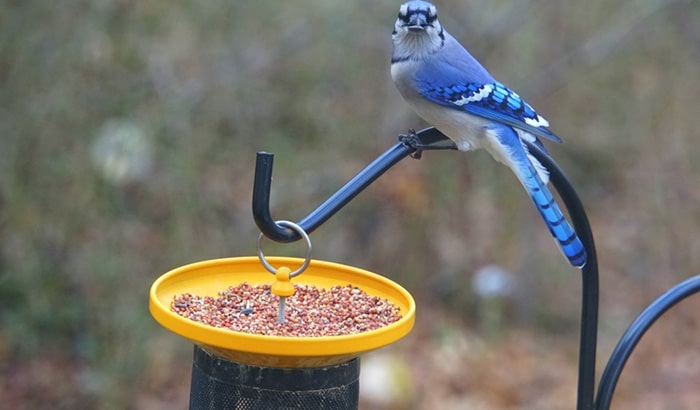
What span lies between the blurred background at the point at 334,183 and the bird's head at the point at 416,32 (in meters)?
1.99

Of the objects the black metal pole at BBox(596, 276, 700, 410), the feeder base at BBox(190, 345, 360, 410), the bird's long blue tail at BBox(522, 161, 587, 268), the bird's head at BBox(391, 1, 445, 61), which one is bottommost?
the feeder base at BBox(190, 345, 360, 410)

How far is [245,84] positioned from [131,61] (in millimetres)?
797

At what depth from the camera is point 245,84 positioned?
224 inches

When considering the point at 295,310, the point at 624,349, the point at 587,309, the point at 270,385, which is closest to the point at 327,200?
the point at 295,310

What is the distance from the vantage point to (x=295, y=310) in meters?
2.36

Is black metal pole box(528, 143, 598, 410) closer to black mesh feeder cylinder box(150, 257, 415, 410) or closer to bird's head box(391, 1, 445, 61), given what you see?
black mesh feeder cylinder box(150, 257, 415, 410)

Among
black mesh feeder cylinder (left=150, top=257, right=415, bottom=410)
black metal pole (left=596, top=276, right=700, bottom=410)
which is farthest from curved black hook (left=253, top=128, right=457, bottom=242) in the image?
black metal pole (left=596, top=276, right=700, bottom=410)

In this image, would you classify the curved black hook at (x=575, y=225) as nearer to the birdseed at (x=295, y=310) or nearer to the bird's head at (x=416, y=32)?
the birdseed at (x=295, y=310)

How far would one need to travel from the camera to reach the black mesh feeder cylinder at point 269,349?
193 centimetres

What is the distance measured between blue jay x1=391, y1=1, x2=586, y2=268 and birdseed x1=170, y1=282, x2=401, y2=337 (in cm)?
71

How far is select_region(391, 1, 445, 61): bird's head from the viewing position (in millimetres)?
3061

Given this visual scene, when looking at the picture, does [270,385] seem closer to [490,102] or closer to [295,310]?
[295,310]

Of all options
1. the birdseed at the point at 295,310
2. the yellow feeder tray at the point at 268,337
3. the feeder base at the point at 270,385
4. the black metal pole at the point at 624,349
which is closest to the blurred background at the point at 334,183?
the yellow feeder tray at the point at 268,337

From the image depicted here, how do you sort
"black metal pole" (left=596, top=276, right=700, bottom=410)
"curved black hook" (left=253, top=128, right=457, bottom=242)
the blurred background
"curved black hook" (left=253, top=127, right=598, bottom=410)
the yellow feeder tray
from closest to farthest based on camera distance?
the yellow feeder tray < "curved black hook" (left=253, top=128, right=457, bottom=242) < "curved black hook" (left=253, top=127, right=598, bottom=410) < "black metal pole" (left=596, top=276, right=700, bottom=410) < the blurred background
